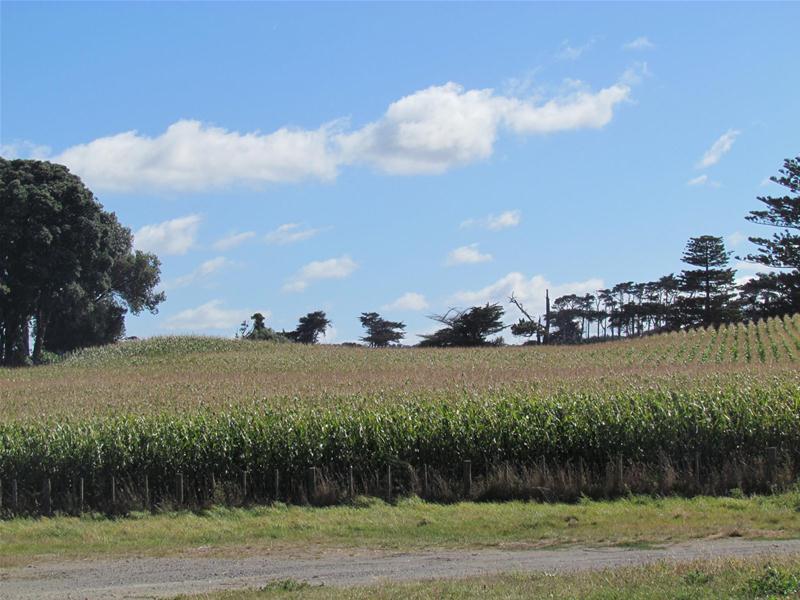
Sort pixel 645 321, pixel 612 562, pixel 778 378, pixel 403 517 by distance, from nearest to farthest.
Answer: pixel 612 562 → pixel 403 517 → pixel 778 378 → pixel 645 321

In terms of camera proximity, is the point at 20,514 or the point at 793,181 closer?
the point at 20,514

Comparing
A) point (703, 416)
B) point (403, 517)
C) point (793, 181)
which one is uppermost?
point (793, 181)

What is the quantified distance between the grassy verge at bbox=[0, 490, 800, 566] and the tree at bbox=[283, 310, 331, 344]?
266ft

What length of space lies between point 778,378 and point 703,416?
5458 millimetres

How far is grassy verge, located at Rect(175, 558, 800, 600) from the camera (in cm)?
968

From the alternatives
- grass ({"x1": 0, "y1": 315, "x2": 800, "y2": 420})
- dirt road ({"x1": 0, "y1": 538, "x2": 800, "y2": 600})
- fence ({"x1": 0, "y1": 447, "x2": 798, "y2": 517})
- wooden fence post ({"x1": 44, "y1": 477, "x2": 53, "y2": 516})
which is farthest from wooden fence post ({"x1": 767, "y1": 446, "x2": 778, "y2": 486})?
wooden fence post ({"x1": 44, "y1": 477, "x2": 53, "y2": 516})

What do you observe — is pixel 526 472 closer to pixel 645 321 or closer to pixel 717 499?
pixel 717 499

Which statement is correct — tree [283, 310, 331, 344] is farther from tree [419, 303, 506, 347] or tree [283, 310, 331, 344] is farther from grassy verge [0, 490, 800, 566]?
grassy verge [0, 490, 800, 566]

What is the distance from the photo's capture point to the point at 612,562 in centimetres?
1320

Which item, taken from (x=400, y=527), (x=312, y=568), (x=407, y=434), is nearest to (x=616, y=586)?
(x=312, y=568)

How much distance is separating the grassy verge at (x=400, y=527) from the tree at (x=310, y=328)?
266 feet

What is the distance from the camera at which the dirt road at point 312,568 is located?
12.6 m

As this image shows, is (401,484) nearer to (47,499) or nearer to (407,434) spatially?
(407,434)

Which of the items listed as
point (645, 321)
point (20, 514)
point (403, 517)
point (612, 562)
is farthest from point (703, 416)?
point (645, 321)
